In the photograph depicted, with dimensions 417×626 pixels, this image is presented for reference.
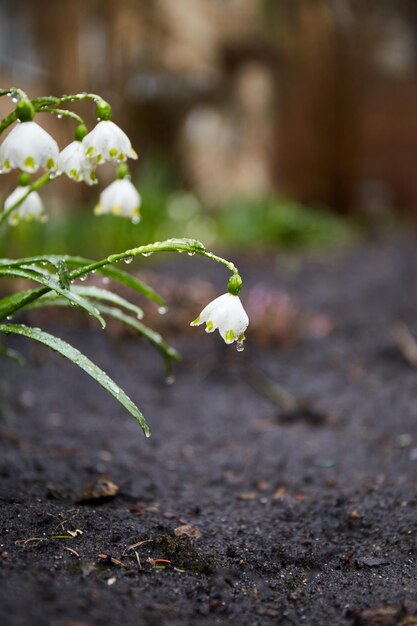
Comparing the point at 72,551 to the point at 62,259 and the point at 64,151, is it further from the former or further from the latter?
the point at 64,151

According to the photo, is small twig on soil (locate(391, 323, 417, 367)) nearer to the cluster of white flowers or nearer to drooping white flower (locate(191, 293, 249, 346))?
drooping white flower (locate(191, 293, 249, 346))

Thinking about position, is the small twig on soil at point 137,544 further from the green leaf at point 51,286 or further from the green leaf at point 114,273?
the green leaf at point 114,273

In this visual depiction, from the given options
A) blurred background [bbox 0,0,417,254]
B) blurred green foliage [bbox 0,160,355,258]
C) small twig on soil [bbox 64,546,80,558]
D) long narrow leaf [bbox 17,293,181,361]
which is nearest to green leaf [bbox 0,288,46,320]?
long narrow leaf [bbox 17,293,181,361]

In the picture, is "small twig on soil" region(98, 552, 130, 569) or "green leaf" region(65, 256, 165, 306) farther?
"green leaf" region(65, 256, 165, 306)

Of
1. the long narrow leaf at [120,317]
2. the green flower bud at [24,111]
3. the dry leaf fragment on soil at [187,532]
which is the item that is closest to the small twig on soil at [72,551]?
the dry leaf fragment on soil at [187,532]

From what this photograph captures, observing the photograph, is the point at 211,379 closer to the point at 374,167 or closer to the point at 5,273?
the point at 5,273

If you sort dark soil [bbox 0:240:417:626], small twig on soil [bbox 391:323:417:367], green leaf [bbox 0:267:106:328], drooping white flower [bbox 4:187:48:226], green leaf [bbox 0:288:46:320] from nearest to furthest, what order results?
dark soil [bbox 0:240:417:626]
green leaf [bbox 0:267:106:328]
green leaf [bbox 0:288:46:320]
drooping white flower [bbox 4:187:48:226]
small twig on soil [bbox 391:323:417:367]

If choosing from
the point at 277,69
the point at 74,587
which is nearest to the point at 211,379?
the point at 74,587

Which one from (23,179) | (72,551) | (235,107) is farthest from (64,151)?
(235,107)
